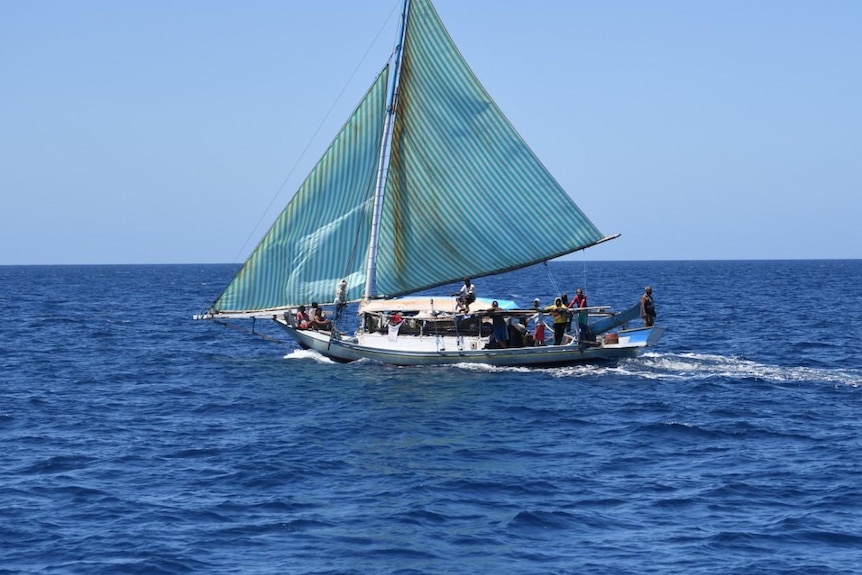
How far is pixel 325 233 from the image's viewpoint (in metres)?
43.2

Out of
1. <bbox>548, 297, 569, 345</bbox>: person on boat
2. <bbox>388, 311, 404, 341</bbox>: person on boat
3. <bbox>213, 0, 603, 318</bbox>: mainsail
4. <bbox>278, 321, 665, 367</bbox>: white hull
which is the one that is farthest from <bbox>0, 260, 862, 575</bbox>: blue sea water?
<bbox>213, 0, 603, 318</bbox>: mainsail

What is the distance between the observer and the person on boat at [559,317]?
39219mm

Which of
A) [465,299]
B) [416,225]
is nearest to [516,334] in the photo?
[465,299]

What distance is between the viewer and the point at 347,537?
19.9 metres

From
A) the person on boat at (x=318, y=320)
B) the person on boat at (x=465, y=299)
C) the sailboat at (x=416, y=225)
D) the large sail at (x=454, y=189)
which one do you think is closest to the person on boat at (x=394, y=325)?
the sailboat at (x=416, y=225)

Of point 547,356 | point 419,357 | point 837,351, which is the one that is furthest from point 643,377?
point 837,351

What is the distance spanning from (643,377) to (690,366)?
3.59 m

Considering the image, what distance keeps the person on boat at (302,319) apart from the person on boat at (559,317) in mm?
9872

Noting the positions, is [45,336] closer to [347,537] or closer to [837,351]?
[837,351]

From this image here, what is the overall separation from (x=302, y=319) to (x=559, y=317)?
1049cm

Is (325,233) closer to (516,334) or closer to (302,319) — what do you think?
(302,319)

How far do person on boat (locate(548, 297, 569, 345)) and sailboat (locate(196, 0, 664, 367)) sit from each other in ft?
2.57

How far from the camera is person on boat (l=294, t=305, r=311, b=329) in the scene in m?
43.9

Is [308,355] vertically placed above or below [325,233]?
below
